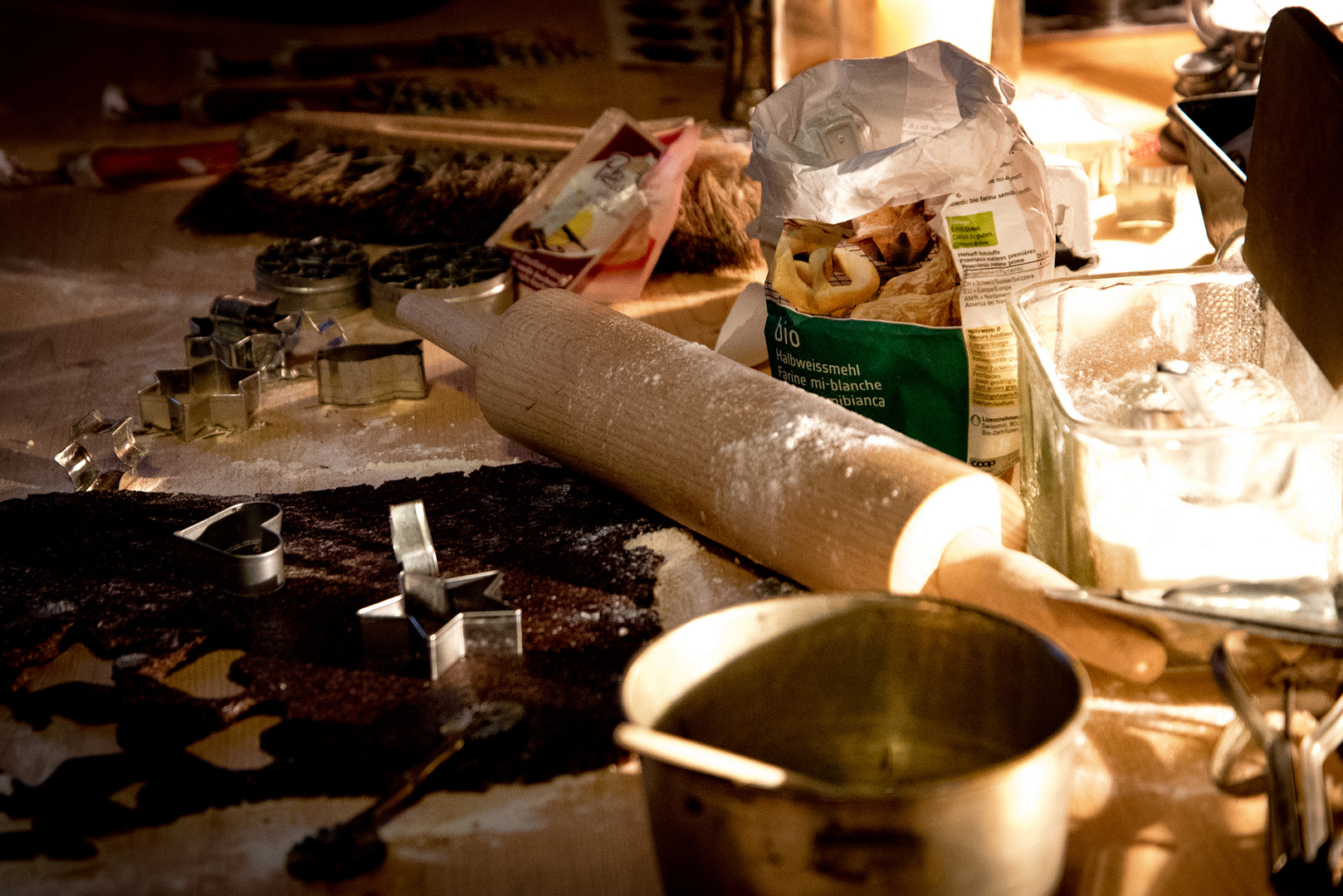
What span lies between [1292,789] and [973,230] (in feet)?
1.67

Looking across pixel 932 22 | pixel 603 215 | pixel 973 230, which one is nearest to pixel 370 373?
pixel 603 215

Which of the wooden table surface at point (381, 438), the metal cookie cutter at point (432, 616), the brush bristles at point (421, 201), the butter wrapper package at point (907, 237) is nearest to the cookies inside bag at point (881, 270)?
the butter wrapper package at point (907, 237)

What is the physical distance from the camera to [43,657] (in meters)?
0.78

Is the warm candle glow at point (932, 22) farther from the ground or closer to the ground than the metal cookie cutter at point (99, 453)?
farther from the ground

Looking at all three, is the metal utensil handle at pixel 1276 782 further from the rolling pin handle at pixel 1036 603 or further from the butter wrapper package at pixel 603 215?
the butter wrapper package at pixel 603 215

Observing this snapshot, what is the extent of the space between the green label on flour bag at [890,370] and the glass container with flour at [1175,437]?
0.10 m

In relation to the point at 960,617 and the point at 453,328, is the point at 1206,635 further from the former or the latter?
the point at 453,328

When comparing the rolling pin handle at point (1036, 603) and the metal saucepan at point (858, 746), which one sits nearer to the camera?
the metal saucepan at point (858, 746)

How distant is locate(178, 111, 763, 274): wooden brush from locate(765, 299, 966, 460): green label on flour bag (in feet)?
1.69

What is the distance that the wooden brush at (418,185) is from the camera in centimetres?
153

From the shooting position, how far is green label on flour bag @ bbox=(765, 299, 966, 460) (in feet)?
3.17

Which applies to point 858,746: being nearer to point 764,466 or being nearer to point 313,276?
point 764,466

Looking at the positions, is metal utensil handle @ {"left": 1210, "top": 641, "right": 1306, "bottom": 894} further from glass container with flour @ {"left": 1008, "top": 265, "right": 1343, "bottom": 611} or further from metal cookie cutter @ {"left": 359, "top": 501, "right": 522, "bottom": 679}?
metal cookie cutter @ {"left": 359, "top": 501, "right": 522, "bottom": 679}

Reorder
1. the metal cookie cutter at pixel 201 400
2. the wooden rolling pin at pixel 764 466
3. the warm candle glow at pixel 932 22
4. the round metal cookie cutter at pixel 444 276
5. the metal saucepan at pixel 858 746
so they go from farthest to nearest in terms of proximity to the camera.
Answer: the warm candle glow at pixel 932 22 → the round metal cookie cutter at pixel 444 276 → the metal cookie cutter at pixel 201 400 → the wooden rolling pin at pixel 764 466 → the metal saucepan at pixel 858 746
